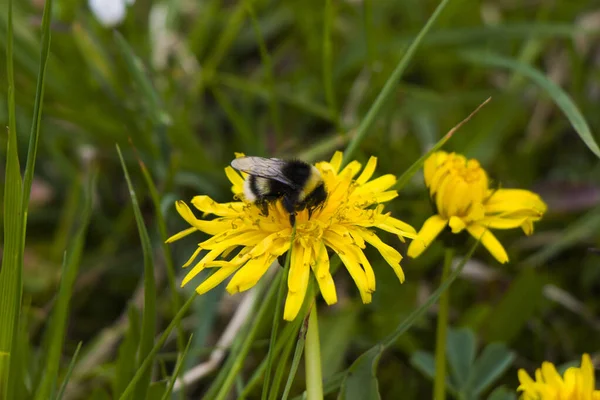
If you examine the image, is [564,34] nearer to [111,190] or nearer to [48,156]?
[111,190]

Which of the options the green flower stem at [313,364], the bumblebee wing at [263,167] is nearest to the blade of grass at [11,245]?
the bumblebee wing at [263,167]

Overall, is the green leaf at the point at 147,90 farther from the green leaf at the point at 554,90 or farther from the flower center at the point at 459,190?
the green leaf at the point at 554,90

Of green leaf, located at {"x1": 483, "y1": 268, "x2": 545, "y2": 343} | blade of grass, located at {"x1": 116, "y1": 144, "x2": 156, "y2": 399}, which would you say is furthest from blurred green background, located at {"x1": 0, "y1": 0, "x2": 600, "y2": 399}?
blade of grass, located at {"x1": 116, "y1": 144, "x2": 156, "y2": 399}

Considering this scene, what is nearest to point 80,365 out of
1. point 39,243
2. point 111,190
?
point 39,243

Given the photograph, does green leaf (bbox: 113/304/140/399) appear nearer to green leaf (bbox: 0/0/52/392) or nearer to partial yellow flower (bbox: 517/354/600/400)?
green leaf (bbox: 0/0/52/392)

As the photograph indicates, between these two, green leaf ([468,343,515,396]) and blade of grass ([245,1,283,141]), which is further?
blade of grass ([245,1,283,141])

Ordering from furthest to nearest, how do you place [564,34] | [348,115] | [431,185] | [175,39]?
[175,39], [348,115], [564,34], [431,185]

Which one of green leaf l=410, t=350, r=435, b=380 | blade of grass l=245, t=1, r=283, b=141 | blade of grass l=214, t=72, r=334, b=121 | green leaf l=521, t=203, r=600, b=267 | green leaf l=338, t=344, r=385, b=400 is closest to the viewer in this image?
green leaf l=338, t=344, r=385, b=400
